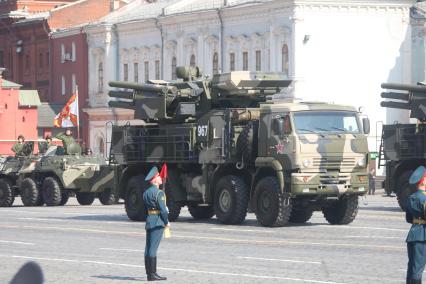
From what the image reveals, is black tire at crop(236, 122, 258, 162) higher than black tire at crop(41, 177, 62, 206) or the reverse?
higher

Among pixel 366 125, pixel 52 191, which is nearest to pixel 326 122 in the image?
pixel 366 125

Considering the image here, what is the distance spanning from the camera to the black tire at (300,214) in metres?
33.8

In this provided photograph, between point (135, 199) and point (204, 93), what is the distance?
2.85m

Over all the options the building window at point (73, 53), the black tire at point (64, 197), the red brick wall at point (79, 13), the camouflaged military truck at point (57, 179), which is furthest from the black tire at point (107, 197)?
the red brick wall at point (79, 13)

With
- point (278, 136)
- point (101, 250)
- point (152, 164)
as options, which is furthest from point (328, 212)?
point (101, 250)

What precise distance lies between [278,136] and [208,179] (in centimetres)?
261

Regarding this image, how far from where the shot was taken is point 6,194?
159ft

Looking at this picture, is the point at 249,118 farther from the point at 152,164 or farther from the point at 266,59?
the point at 266,59

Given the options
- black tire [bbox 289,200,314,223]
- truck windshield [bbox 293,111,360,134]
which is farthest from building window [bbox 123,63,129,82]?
truck windshield [bbox 293,111,360,134]

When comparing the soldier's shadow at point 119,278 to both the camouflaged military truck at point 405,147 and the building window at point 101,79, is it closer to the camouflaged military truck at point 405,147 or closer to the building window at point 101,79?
the camouflaged military truck at point 405,147

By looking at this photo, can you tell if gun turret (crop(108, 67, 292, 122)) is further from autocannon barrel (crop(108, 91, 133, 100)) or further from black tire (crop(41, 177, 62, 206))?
black tire (crop(41, 177, 62, 206))

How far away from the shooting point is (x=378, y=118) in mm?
79062

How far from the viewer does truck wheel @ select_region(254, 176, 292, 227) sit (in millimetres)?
32125

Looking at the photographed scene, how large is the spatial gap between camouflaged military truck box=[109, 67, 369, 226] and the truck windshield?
0.02 m
